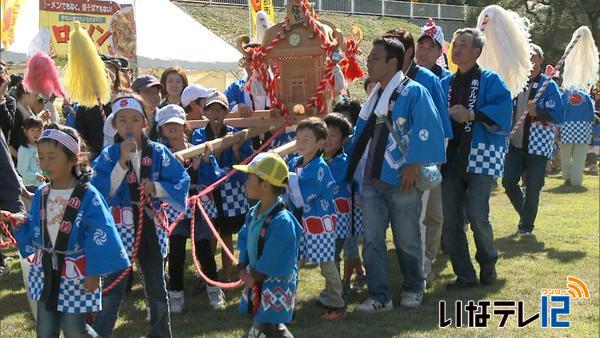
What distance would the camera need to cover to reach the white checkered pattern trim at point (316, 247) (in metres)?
5.11

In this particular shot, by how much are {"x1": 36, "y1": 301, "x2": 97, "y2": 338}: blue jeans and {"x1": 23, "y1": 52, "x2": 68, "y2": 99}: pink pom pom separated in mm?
2400

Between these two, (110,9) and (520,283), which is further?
(110,9)

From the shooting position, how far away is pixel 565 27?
119 feet

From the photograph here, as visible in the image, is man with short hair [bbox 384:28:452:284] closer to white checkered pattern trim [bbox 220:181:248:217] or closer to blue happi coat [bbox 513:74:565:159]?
white checkered pattern trim [bbox 220:181:248:217]

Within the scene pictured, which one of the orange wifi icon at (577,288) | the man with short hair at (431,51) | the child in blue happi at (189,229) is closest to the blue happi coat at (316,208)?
the child in blue happi at (189,229)

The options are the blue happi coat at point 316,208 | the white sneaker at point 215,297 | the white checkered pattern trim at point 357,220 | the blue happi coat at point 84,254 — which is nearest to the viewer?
the blue happi coat at point 84,254

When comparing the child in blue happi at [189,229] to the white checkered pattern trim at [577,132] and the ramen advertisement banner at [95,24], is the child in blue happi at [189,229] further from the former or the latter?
the white checkered pattern trim at [577,132]

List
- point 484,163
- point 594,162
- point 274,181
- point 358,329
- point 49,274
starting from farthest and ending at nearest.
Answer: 1. point 594,162
2. point 484,163
3. point 358,329
4. point 274,181
5. point 49,274

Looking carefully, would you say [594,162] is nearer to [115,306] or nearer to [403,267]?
[403,267]

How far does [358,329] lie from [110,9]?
33.3ft

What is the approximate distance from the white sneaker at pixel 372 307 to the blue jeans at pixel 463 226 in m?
0.95

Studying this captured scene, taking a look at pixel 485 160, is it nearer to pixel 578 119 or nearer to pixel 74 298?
pixel 74 298

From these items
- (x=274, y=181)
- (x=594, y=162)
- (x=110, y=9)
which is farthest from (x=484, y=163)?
(x=594, y=162)

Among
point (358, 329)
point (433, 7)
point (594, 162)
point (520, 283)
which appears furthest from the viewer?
point (433, 7)
